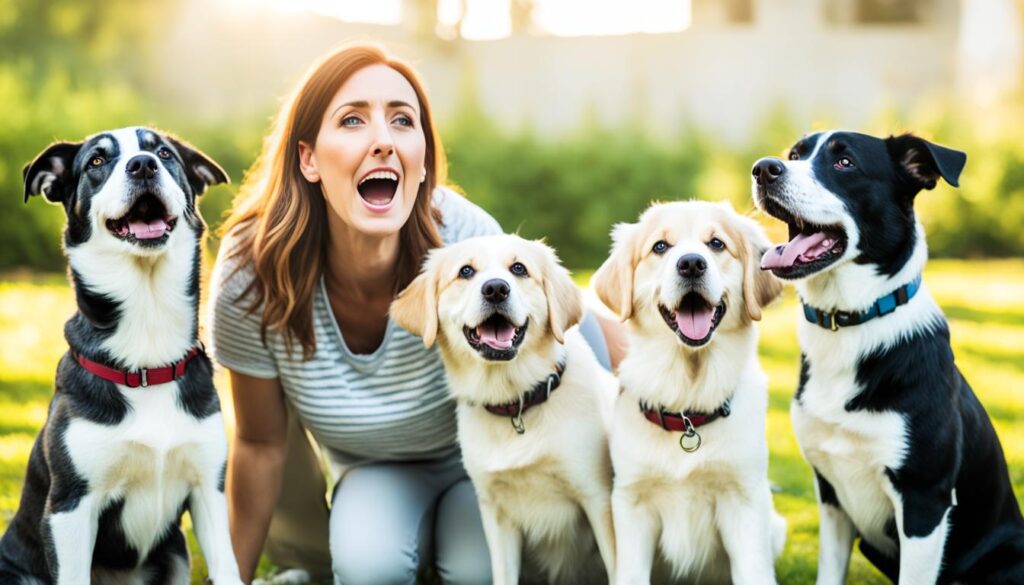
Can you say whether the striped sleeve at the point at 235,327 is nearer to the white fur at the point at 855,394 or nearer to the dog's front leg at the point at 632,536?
the dog's front leg at the point at 632,536

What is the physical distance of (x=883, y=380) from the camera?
2.91 m

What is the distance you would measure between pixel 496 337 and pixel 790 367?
182 inches

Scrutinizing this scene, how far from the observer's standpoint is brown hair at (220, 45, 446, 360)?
348 centimetres

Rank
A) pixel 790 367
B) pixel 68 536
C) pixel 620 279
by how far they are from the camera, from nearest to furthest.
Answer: pixel 68 536
pixel 620 279
pixel 790 367

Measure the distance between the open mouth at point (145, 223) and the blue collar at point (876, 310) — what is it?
5.97ft

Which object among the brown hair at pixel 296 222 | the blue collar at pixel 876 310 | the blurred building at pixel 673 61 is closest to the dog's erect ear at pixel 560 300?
the brown hair at pixel 296 222

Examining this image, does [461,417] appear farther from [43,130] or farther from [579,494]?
[43,130]

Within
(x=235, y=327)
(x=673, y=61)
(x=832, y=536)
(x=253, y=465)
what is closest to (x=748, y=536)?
(x=832, y=536)

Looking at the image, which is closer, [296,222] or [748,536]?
[748,536]

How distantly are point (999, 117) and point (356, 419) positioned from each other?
12.6 metres

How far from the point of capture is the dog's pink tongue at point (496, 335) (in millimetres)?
3209

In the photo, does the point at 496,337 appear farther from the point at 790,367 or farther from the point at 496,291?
the point at 790,367

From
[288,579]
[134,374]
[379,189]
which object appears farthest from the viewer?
[288,579]

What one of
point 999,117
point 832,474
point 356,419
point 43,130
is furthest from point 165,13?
point 832,474
